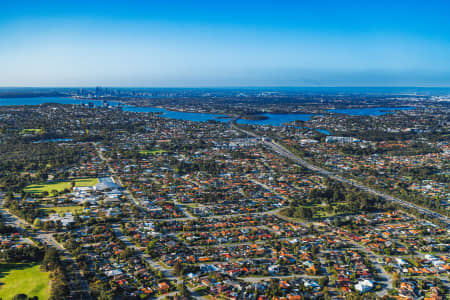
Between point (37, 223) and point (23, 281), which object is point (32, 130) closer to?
point (37, 223)

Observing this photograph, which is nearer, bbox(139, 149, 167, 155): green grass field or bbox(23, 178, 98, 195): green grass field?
bbox(23, 178, 98, 195): green grass field

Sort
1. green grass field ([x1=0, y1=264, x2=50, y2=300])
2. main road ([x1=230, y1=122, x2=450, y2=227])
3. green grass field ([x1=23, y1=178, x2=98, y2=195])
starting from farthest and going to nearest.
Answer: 1. green grass field ([x1=23, y1=178, x2=98, y2=195])
2. main road ([x1=230, y1=122, x2=450, y2=227])
3. green grass field ([x1=0, y1=264, x2=50, y2=300])

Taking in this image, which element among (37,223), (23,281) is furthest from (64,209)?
(23,281)

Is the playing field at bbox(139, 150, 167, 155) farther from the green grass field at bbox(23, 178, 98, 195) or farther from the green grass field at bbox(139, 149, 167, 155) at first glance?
the green grass field at bbox(23, 178, 98, 195)

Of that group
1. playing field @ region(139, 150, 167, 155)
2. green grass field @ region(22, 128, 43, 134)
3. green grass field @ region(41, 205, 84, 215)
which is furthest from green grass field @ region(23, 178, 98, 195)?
green grass field @ region(22, 128, 43, 134)

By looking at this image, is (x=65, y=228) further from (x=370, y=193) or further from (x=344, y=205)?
(x=370, y=193)

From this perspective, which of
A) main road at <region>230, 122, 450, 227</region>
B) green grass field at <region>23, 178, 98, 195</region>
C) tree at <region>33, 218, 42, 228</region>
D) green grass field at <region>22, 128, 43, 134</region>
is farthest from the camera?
green grass field at <region>22, 128, 43, 134</region>

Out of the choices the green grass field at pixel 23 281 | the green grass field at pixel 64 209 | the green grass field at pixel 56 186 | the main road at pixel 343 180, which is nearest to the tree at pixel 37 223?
the green grass field at pixel 64 209

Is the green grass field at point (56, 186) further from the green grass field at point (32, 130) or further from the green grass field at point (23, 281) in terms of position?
the green grass field at point (32, 130)
